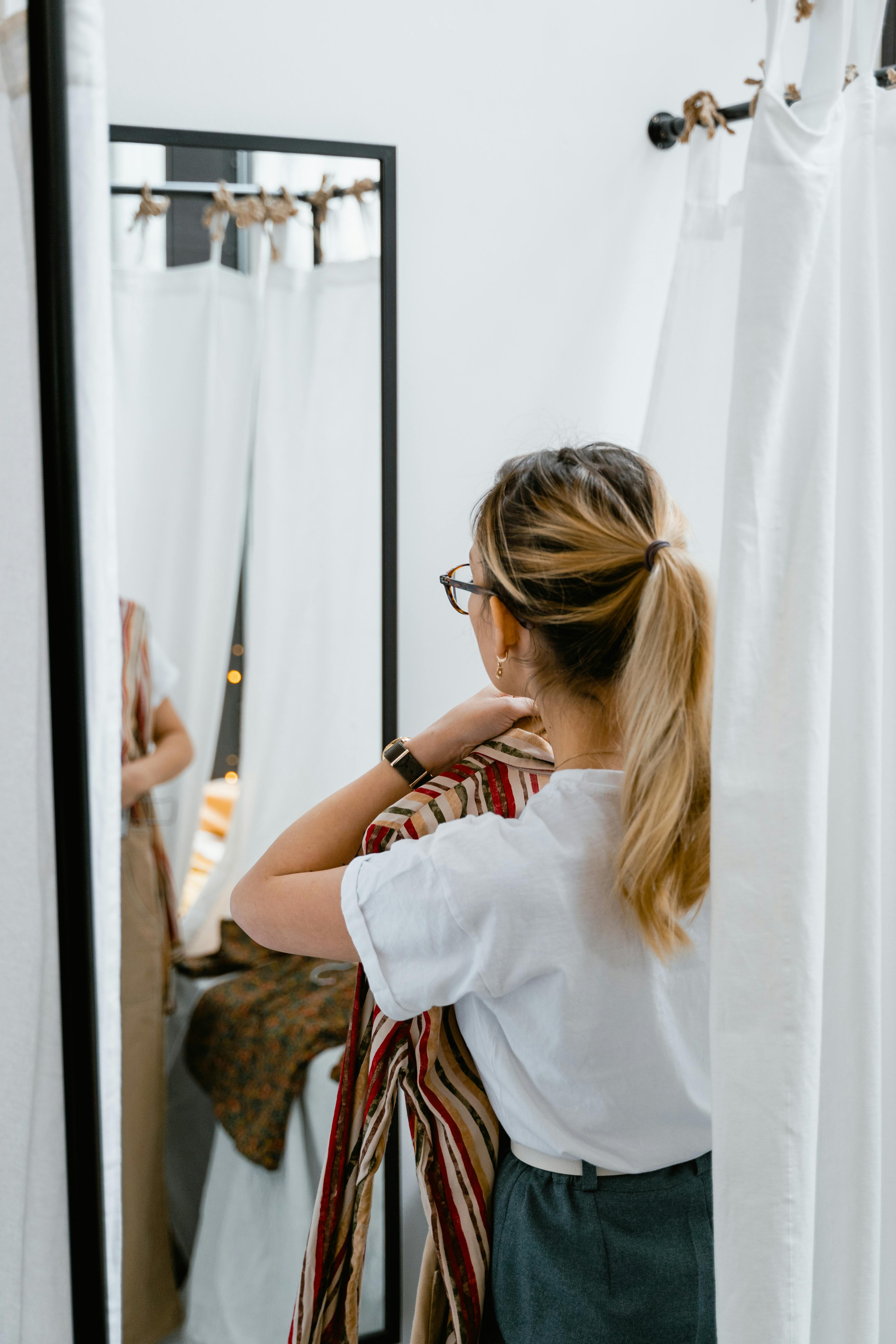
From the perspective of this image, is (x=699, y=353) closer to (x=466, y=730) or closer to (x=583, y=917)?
(x=466, y=730)

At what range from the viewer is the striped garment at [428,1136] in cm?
90

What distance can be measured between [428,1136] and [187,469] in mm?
762

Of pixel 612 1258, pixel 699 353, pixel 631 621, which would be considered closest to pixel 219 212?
pixel 699 353

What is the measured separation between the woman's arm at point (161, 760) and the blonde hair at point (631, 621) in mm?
495

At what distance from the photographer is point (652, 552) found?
774mm

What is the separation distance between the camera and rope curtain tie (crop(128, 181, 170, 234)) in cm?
110

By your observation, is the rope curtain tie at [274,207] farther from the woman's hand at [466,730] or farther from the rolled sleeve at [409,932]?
the rolled sleeve at [409,932]

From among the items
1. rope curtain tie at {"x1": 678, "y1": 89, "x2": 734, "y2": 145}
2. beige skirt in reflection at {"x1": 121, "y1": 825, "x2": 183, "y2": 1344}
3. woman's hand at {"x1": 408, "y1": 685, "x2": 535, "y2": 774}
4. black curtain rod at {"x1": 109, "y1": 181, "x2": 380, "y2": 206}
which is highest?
rope curtain tie at {"x1": 678, "y1": 89, "x2": 734, "y2": 145}

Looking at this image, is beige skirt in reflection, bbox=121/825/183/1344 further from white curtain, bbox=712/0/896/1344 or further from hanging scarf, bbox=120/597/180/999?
white curtain, bbox=712/0/896/1344

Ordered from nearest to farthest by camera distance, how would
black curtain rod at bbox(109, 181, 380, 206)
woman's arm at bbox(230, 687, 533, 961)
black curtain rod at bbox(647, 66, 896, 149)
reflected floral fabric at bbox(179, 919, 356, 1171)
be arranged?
woman's arm at bbox(230, 687, 533, 961)
black curtain rod at bbox(109, 181, 380, 206)
reflected floral fabric at bbox(179, 919, 356, 1171)
black curtain rod at bbox(647, 66, 896, 149)

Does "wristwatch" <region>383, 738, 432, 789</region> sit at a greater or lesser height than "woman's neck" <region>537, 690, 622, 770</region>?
lesser

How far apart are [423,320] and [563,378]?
0.22 meters

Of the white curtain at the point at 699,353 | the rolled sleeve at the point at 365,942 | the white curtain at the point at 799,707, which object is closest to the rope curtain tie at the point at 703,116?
the white curtain at the point at 699,353

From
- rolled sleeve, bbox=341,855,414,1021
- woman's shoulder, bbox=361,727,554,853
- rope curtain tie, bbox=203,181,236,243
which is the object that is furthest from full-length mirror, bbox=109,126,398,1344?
rolled sleeve, bbox=341,855,414,1021
